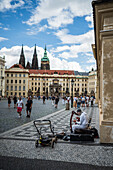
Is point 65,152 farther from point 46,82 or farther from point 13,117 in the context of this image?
point 46,82

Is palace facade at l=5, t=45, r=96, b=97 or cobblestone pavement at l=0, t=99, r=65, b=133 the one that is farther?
palace facade at l=5, t=45, r=96, b=97

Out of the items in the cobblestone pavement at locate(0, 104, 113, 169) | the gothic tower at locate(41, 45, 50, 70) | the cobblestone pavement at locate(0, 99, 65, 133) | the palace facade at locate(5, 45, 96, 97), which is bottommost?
the cobblestone pavement at locate(0, 99, 65, 133)

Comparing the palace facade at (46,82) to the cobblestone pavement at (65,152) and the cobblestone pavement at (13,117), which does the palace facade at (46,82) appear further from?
the cobblestone pavement at (65,152)

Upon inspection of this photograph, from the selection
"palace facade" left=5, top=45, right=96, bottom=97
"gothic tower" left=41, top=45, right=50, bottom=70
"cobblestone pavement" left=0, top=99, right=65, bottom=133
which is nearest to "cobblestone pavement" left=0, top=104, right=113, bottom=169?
"cobblestone pavement" left=0, top=99, right=65, bottom=133

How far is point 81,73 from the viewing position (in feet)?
361

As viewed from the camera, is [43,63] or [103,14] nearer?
[103,14]

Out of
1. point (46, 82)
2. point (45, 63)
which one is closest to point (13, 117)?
point (46, 82)

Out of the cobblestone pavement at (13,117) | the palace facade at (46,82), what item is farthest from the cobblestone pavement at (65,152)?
the palace facade at (46,82)

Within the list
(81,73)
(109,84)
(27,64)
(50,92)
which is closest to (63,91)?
(50,92)

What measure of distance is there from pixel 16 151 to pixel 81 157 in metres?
1.76

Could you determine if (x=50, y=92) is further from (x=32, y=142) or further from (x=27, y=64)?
(x=32, y=142)

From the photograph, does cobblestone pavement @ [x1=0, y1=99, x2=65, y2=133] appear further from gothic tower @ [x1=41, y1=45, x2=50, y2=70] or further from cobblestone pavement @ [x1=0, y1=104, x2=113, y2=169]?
gothic tower @ [x1=41, y1=45, x2=50, y2=70]

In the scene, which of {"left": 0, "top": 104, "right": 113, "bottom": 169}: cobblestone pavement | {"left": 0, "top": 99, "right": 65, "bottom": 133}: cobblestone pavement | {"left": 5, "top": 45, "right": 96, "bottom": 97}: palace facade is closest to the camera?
{"left": 0, "top": 104, "right": 113, "bottom": 169}: cobblestone pavement

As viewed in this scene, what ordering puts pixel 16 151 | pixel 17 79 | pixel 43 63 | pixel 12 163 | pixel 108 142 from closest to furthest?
pixel 12 163, pixel 16 151, pixel 108 142, pixel 17 79, pixel 43 63
